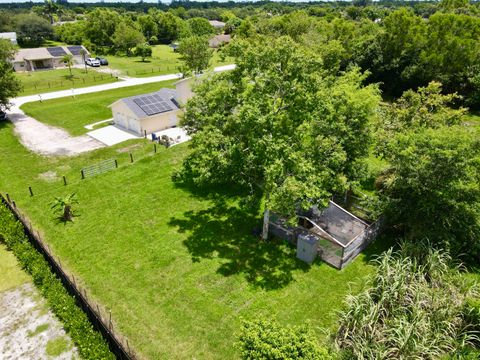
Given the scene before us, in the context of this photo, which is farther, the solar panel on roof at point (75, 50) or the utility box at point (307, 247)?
the solar panel on roof at point (75, 50)

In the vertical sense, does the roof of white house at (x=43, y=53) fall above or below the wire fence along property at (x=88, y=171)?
above

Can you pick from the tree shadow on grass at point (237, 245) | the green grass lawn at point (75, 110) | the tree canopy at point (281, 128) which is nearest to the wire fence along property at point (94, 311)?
the tree shadow on grass at point (237, 245)

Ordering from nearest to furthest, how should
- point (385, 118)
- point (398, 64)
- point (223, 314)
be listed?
point (223, 314) → point (385, 118) → point (398, 64)

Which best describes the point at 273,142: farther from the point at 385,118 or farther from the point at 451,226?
the point at 385,118

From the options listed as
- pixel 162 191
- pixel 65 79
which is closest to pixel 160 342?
pixel 162 191

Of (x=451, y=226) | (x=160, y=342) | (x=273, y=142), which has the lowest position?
(x=160, y=342)

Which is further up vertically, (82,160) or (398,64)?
(398,64)

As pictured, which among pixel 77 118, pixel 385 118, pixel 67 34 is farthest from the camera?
pixel 67 34

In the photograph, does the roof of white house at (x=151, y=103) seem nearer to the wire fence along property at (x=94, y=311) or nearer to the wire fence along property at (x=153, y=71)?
the wire fence along property at (x=94, y=311)
